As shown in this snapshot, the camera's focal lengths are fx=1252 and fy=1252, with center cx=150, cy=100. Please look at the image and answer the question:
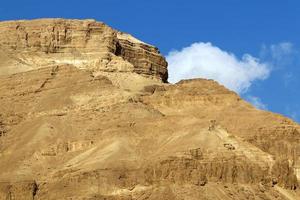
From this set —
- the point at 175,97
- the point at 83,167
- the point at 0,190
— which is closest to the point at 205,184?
the point at 83,167

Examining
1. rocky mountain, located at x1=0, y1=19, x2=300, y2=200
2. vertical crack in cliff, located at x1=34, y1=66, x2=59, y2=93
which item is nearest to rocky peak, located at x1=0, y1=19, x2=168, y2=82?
rocky mountain, located at x1=0, y1=19, x2=300, y2=200

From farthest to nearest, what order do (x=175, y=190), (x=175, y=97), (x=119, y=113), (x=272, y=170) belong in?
(x=175, y=97), (x=119, y=113), (x=272, y=170), (x=175, y=190)

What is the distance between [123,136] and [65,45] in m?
44.3

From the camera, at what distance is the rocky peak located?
149125 mm

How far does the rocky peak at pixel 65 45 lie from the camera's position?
489 feet

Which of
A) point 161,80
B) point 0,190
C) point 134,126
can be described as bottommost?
point 0,190

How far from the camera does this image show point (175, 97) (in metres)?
134

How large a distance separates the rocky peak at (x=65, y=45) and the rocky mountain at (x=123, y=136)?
18cm

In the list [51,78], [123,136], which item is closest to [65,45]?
[51,78]

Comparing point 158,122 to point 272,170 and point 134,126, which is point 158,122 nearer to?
point 134,126

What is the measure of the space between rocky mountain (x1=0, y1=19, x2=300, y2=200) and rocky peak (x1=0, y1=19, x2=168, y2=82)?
7.3 inches

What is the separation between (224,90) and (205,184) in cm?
3497

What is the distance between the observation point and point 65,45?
15275 cm

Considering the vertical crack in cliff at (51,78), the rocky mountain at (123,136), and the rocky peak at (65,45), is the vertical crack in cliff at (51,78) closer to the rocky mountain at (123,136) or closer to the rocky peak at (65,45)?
the rocky mountain at (123,136)
